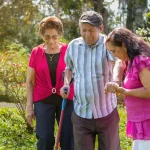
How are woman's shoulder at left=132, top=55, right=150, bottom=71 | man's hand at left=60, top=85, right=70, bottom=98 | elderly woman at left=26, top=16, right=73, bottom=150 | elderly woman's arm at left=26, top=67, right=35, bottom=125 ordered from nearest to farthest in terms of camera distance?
woman's shoulder at left=132, top=55, right=150, bottom=71 → man's hand at left=60, top=85, right=70, bottom=98 → elderly woman at left=26, top=16, right=73, bottom=150 → elderly woman's arm at left=26, top=67, right=35, bottom=125

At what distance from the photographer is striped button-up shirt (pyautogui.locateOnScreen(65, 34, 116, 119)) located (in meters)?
3.47

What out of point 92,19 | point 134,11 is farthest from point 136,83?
point 134,11

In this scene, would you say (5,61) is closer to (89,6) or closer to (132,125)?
(132,125)

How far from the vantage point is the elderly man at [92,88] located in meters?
3.46

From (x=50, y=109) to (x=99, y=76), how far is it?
2.64 feet

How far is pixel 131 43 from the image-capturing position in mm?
2965

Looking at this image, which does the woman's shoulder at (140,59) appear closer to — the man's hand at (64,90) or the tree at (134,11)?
the man's hand at (64,90)

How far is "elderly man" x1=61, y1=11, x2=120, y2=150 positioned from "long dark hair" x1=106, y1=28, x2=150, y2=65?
0.43 m

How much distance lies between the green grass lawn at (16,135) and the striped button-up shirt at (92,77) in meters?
1.84

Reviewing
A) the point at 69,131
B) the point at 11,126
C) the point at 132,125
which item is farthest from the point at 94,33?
the point at 11,126

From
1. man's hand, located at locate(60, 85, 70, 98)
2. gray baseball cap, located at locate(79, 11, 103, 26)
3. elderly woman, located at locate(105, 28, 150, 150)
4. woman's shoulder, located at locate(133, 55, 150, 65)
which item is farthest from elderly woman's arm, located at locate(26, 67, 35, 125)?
woman's shoulder, located at locate(133, 55, 150, 65)

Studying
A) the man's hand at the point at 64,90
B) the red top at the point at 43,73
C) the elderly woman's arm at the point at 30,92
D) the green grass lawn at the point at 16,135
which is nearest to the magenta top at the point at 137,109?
the man's hand at the point at 64,90

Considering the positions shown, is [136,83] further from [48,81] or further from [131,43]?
[48,81]

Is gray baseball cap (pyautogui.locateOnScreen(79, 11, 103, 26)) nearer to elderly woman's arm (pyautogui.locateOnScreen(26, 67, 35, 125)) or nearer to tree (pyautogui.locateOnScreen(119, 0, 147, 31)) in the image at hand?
elderly woman's arm (pyautogui.locateOnScreen(26, 67, 35, 125))
